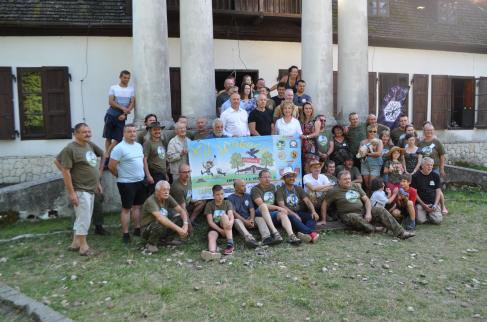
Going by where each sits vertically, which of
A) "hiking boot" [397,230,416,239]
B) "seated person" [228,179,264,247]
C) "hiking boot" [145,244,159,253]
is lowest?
"hiking boot" [397,230,416,239]

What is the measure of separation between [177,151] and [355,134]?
12.0 feet

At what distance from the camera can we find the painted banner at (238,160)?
25.9 feet

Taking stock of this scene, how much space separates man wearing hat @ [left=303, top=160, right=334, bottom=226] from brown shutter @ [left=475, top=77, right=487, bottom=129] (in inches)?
448

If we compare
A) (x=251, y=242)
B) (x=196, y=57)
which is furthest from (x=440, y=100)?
(x=251, y=242)

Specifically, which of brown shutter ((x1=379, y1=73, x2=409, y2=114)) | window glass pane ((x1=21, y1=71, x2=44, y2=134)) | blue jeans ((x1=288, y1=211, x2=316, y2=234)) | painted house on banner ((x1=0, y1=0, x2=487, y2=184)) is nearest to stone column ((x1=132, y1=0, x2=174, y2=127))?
painted house on banner ((x1=0, y1=0, x2=487, y2=184))

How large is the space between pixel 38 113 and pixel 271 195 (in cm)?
793

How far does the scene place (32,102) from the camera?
40.3 ft

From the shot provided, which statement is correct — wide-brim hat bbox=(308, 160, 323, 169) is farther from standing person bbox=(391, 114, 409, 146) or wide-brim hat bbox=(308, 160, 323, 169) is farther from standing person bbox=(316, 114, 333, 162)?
standing person bbox=(391, 114, 409, 146)

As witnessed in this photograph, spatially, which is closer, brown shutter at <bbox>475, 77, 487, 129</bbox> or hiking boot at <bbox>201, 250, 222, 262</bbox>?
hiking boot at <bbox>201, 250, 222, 262</bbox>

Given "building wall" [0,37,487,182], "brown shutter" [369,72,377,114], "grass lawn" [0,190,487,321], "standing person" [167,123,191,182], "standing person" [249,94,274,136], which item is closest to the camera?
"grass lawn" [0,190,487,321]

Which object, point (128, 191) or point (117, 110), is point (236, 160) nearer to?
point (128, 191)

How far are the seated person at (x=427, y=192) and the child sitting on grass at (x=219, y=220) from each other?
12.2ft

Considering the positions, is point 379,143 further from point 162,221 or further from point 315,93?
point 162,221

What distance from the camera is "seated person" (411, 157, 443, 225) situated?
27.3ft
